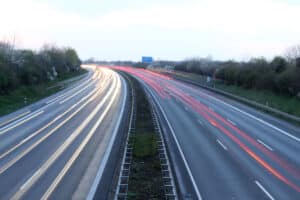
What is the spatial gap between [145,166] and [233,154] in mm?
4984

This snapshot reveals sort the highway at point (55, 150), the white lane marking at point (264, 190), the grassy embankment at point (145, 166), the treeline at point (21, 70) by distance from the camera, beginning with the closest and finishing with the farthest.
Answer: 1. the white lane marking at point (264, 190)
2. the grassy embankment at point (145, 166)
3. the highway at point (55, 150)
4. the treeline at point (21, 70)

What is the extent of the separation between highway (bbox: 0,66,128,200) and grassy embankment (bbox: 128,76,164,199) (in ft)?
4.58

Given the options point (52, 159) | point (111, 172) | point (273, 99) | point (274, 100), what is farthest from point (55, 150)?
point (273, 99)

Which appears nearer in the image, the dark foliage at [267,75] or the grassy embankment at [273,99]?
the grassy embankment at [273,99]

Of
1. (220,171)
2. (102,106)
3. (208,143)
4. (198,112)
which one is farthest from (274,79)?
(220,171)

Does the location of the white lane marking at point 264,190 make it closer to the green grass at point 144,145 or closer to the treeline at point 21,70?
the green grass at point 144,145

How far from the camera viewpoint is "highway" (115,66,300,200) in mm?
16359

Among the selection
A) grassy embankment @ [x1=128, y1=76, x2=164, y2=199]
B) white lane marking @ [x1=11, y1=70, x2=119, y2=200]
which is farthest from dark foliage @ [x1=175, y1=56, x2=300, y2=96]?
Result: grassy embankment @ [x1=128, y1=76, x2=164, y2=199]

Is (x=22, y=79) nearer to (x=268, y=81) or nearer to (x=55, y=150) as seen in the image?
(x=268, y=81)

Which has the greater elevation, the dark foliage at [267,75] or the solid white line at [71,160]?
the dark foliage at [267,75]

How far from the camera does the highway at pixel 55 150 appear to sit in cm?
1622

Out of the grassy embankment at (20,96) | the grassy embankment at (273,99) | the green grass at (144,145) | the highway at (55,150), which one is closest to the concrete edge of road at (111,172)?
the highway at (55,150)

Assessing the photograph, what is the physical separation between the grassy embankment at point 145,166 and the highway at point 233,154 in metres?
0.94

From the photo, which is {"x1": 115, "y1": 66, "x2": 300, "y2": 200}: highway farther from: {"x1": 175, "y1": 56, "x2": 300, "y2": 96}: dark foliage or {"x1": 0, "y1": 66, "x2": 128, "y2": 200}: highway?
{"x1": 175, "y1": 56, "x2": 300, "y2": 96}: dark foliage
